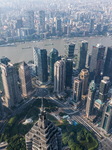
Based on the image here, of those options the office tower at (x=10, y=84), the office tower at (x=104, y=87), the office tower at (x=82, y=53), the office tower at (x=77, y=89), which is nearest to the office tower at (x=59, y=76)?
the office tower at (x=77, y=89)

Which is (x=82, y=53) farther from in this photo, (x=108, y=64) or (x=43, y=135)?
(x=43, y=135)

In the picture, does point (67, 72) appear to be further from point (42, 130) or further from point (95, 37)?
point (95, 37)

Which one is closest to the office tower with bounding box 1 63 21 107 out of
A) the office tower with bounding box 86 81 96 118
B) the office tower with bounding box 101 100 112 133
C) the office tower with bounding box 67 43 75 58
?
the office tower with bounding box 86 81 96 118

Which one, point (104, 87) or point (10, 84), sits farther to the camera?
point (104, 87)

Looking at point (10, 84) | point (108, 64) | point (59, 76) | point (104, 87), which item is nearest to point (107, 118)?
point (104, 87)

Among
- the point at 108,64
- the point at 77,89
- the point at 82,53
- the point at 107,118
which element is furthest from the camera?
the point at 82,53

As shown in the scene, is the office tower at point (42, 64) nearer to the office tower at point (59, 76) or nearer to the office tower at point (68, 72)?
the office tower at point (59, 76)

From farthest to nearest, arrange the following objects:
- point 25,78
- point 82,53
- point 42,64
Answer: point 82,53 → point 42,64 → point 25,78
